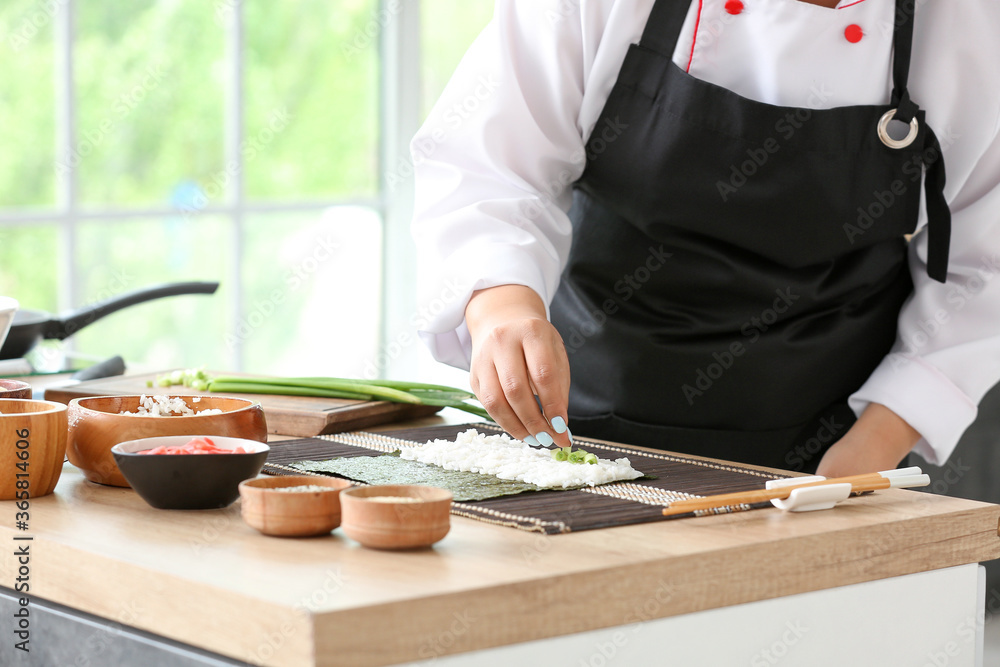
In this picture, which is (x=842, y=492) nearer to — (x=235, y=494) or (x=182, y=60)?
(x=235, y=494)

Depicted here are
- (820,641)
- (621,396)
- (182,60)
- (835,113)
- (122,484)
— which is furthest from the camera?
(182,60)

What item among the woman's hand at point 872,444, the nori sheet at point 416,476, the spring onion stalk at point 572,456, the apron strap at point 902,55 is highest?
the apron strap at point 902,55

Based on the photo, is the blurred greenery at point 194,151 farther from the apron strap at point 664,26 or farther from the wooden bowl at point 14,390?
the apron strap at point 664,26

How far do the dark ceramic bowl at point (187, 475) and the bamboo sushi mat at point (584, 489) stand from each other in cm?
14

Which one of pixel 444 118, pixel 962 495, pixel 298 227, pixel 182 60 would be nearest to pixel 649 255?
pixel 444 118

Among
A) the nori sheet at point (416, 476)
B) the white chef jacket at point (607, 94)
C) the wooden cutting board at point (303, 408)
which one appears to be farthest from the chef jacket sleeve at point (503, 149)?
the nori sheet at point (416, 476)

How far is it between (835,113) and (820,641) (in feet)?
2.42

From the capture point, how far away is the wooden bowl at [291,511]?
2.58 ft

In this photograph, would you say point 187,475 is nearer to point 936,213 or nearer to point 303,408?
point 303,408

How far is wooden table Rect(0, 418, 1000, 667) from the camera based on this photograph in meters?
0.66

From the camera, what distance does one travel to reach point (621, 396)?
148 centimetres

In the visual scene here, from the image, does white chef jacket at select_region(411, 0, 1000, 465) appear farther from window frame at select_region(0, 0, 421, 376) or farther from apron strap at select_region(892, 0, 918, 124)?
window frame at select_region(0, 0, 421, 376)

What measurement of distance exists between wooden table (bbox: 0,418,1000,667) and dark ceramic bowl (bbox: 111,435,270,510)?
16 mm

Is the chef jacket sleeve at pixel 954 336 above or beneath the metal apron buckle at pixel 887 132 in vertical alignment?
beneath
